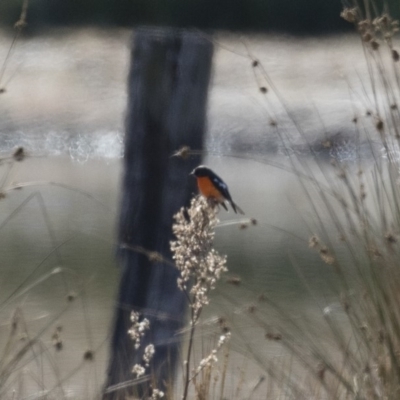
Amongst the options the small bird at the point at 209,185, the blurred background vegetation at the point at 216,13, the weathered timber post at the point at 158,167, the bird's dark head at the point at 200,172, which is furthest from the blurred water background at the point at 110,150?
the weathered timber post at the point at 158,167

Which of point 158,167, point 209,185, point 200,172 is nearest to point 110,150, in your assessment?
point 209,185

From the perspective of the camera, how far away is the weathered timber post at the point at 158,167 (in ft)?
9.68

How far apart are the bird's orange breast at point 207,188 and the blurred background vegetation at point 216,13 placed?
4.06 meters

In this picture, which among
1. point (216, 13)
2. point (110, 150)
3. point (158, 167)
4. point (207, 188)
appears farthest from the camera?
point (110, 150)

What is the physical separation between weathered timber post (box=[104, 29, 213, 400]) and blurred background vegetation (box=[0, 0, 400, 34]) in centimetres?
478

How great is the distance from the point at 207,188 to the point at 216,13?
7702 mm

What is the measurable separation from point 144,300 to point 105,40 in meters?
6.65

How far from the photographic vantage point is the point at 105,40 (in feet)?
30.9

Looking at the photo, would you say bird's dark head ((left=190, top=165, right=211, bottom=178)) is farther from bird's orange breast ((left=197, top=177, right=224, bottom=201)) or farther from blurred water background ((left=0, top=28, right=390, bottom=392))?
blurred water background ((left=0, top=28, right=390, bottom=392))

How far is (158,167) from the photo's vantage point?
299 cm

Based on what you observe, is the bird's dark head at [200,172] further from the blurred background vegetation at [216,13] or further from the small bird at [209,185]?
the blurred background vegetation at [216,13]

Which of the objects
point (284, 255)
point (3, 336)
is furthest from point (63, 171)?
point (3, 336)

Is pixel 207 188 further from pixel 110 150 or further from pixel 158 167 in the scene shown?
pixel 110 150

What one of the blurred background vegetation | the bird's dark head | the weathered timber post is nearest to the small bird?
the bird's dark head
